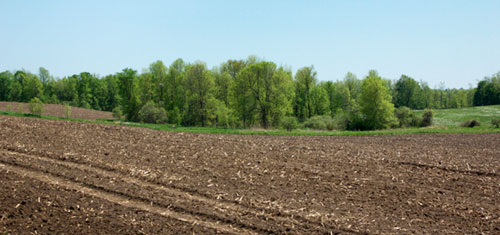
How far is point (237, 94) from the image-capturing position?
4316 cm

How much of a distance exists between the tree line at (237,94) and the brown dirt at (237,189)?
86.0ft

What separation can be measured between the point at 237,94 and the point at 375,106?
753 inches

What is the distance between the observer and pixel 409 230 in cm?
741

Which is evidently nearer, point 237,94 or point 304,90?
point 237,94

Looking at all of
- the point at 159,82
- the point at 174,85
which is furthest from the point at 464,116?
the point at 159,82

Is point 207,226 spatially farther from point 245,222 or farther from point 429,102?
point 429,102

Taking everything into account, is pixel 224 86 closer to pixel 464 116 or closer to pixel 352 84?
pixel 352 84

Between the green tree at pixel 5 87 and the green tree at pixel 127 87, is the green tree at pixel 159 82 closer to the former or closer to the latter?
the green tree at pixel 127 87

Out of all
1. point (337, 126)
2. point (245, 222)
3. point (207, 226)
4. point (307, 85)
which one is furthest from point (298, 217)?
point (307, 85)

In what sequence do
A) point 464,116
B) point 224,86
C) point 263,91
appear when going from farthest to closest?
point 464,116 → point 224,86 → point 263,91

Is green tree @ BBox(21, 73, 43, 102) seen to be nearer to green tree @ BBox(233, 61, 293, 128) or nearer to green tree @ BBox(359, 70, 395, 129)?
green tree @ BBox(233, 61, 293, 128)

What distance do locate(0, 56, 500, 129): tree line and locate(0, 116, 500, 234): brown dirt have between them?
86.0 feet

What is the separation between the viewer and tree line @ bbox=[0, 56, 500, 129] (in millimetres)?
42188

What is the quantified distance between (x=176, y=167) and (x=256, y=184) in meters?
3.41
